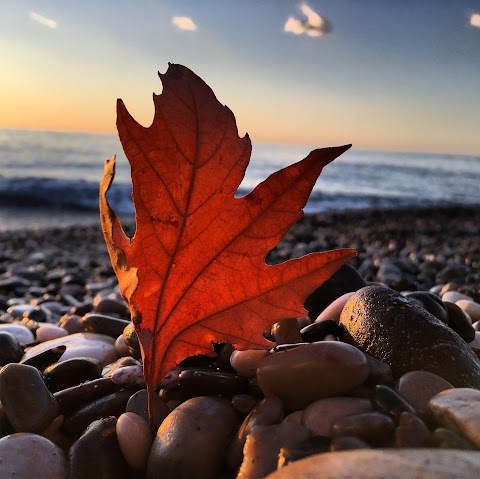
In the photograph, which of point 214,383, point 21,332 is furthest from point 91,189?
point 214,383

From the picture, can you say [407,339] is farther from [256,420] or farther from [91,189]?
A: [91,189]

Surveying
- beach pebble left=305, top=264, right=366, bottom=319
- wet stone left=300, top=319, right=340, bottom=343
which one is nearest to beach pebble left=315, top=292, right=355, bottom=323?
wet stone left=300, top=319, right=340, bottom=343

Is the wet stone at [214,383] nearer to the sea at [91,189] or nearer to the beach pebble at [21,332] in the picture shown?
the beach pebble at [21,332]

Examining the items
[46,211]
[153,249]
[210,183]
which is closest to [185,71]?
[210,183]

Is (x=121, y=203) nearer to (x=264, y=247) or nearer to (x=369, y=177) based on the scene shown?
(x=264, y=247)

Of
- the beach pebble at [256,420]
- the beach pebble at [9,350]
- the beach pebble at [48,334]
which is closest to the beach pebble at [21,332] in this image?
the beach pebble at [48,334]

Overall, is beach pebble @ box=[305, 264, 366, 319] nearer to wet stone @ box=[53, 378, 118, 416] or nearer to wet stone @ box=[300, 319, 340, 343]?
wet stone @ box=[300, 319, 340, 343]
